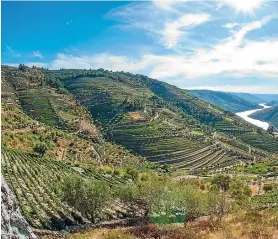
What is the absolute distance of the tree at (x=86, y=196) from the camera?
57250 millimetres

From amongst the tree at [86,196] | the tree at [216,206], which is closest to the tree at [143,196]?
the tree at [86,196]

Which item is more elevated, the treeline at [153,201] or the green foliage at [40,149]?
the green foliage at [40,149]

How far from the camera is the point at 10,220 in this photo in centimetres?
998

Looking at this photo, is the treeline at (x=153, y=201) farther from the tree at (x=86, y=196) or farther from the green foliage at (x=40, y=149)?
the green foliage at (x=40, y=149)

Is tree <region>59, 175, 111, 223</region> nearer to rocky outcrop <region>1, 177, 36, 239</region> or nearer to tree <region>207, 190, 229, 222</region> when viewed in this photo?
tree <region>207, 190, 229, 222</region>

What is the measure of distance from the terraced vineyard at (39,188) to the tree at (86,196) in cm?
165

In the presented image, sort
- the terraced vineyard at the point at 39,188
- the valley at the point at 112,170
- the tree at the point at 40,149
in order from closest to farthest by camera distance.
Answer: the terraced vineyard at the point at 39,188 < the valley at the point at 112,170 < the tree at the point at 40,149

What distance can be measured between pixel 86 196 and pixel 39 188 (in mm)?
16759

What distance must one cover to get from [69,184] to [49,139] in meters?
83.4

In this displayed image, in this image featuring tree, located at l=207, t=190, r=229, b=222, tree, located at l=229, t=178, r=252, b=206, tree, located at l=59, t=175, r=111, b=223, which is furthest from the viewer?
tree, located at l=229, t=178, r=252, b=206

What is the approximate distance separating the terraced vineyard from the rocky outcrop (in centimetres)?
4154

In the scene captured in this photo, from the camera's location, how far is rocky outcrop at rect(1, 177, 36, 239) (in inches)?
357

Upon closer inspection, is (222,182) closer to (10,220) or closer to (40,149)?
(40,149)

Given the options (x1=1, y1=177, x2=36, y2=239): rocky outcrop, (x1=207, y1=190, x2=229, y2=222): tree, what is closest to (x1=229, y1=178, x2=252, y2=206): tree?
(x1=207, y1=190, x2=229, y2=222): tree
